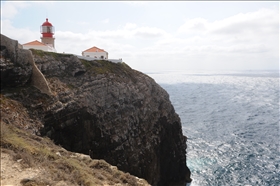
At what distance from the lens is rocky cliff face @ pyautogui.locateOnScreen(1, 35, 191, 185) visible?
26.2 metres

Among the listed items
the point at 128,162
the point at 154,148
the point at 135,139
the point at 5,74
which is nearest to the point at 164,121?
the point at 154,148

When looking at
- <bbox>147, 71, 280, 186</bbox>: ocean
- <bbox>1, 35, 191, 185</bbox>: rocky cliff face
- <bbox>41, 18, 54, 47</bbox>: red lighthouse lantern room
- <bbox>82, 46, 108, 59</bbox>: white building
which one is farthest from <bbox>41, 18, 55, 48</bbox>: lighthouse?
<bbox>147, 71, 280, 186</bbox>: ocean

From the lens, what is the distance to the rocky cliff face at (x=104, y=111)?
2622 centimetres

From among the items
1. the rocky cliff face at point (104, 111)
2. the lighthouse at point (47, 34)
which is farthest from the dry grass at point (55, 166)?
the lighthouse at point (47, 34)

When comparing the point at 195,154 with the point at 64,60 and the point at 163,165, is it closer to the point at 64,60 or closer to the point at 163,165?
the point at 163,165

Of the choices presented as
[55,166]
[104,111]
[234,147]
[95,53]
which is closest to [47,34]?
[95,53]

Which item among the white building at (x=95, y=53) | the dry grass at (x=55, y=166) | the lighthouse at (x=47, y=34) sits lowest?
the dry grass at (x=55, y=166)

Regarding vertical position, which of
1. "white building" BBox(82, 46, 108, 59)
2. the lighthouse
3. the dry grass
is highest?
the lighthouse

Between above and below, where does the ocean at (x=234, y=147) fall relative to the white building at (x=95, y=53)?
below

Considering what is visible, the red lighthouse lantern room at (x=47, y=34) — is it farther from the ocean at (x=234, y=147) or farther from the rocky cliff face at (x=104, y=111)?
the ocean at (x=234, y=147)

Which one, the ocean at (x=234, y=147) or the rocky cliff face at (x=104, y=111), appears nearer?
the rocky cliff face at (x=104, y=111)

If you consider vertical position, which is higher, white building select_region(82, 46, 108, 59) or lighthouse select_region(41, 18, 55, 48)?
lighthouse select_region(41, 18, 55, 48)

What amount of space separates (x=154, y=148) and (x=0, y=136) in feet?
88.9

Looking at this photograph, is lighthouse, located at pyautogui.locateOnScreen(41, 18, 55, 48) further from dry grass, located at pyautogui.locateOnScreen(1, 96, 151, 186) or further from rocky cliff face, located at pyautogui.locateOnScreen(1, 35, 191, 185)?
dry grass, located at pyautogui.locateOnScreen(1, 96, 151, 186)
